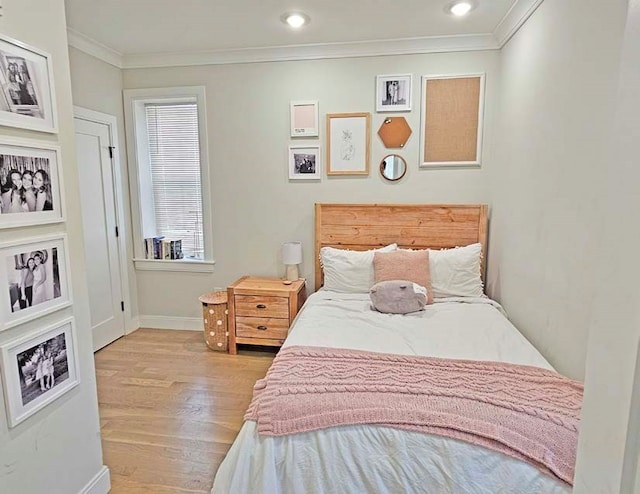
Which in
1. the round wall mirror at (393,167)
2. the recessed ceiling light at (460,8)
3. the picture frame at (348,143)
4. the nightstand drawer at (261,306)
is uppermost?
the recessed ceiling light at (460,8)

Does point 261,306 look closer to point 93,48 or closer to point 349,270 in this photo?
point 349,270

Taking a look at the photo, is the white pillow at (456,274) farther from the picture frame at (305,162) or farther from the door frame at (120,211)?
the door frame at (120,211)

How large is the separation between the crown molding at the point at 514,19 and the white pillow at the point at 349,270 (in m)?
1.81

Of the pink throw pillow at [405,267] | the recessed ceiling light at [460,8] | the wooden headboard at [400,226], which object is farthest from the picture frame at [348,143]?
the recessed ceiling light at [460,8]

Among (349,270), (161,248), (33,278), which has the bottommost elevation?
(349,270)

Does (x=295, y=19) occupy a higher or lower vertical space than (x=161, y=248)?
higher

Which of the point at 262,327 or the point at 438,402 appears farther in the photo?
the point at 262,327

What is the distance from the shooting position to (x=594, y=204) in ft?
5.78

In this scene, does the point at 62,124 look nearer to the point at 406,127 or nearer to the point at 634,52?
the point at 634,52

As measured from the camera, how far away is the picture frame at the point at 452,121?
329cm

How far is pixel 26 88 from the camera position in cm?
141

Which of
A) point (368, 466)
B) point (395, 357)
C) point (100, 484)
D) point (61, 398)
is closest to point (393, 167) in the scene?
point (395, 357)

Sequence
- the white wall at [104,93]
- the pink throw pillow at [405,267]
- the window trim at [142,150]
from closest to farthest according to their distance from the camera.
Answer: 1. the pink throw pillow at [405,267]
2. the white wall at [104,93]
3. the window trim at [142,150]

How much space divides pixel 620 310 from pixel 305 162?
10.4 ft
